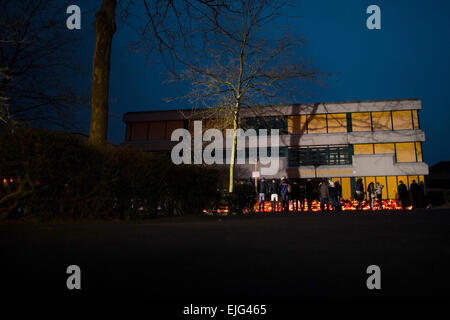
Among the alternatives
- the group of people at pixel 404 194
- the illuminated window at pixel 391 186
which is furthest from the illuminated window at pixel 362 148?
the group of people at pixel 404 194

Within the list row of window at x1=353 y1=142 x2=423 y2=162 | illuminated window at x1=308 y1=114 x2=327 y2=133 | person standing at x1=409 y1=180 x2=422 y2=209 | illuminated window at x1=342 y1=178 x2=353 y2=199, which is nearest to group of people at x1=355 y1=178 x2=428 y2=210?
person standing at x1=409 y1=180 x2=422 y2=209

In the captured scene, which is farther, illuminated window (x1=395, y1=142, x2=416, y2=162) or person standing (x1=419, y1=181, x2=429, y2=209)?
illuminated window (x1=395, y1=142, x2=416, y2=162)

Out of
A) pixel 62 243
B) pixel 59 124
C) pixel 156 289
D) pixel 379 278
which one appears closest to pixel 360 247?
pixel 379 278

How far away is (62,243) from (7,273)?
5.37 feet

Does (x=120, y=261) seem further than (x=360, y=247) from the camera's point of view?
No

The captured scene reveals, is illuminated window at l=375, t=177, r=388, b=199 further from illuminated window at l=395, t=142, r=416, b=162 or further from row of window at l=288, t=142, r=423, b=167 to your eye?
illuminated window at l=395, t=142, r=416, b=162

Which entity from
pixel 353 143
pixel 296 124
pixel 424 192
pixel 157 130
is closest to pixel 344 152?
pixel 353 143

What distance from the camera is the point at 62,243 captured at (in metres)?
A: 3.95

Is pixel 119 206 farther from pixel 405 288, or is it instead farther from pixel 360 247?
pixel 405 288

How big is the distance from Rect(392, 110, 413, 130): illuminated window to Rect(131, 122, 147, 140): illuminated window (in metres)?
33.2

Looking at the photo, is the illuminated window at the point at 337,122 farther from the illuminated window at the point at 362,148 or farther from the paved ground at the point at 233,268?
the paved ground at the point at 233,268

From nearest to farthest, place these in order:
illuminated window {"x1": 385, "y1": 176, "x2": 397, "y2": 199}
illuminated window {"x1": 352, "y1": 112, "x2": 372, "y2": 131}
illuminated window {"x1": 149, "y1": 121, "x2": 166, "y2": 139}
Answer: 1. illuminated window {"x1": 385, "y1": 176, "x2": 397, "y2": 199}
2. illuminated window {"x1": 352, "y1": 112, "x2": 372, "y2": 131}
3. illuminated window {"x1": 149, "y1": 121, "x2": 166, "y2": 139}

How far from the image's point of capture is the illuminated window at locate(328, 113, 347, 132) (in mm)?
39656
